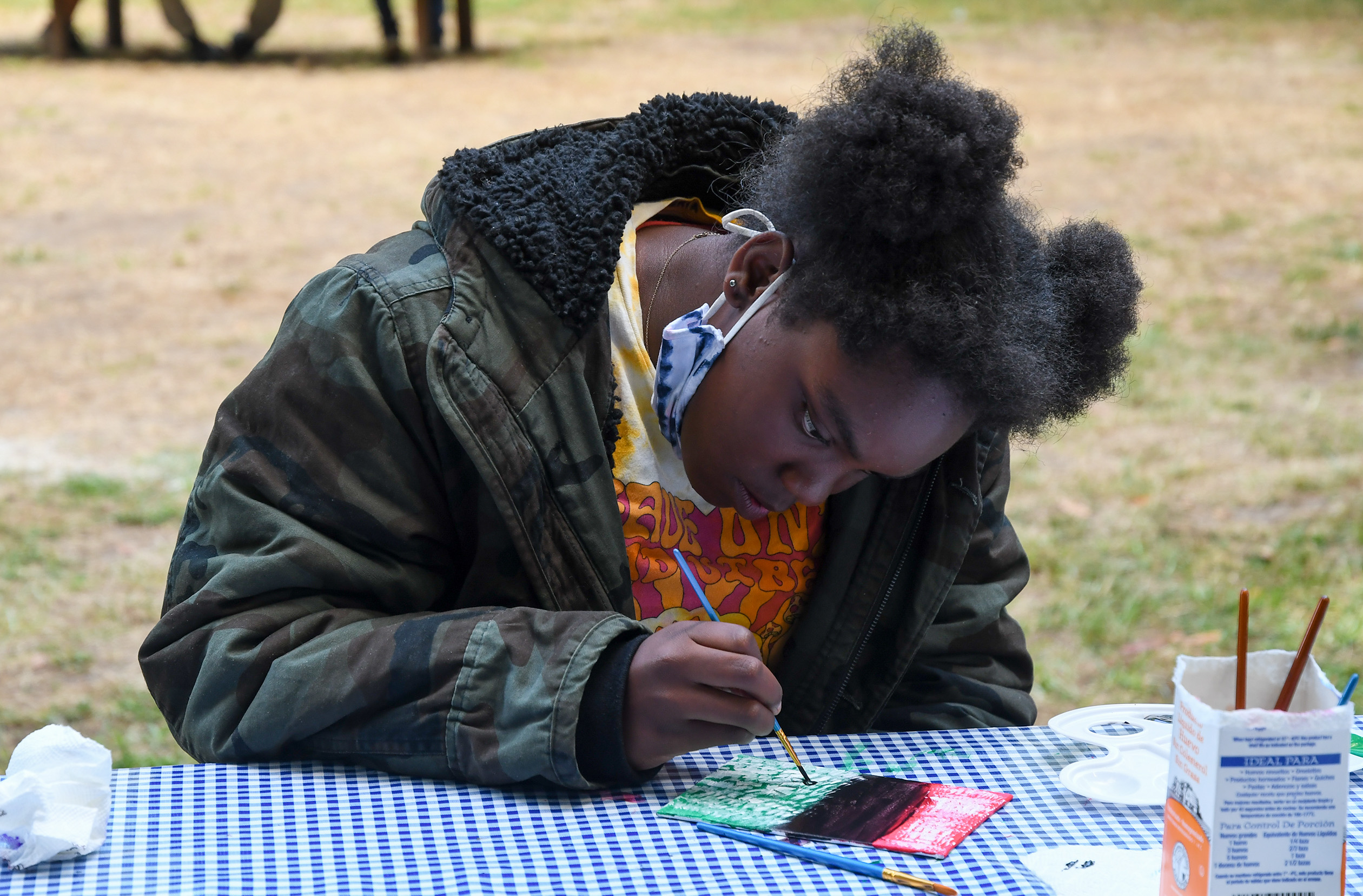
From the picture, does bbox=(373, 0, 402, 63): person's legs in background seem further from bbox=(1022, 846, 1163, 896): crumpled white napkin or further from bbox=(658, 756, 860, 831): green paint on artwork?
bbox=(1022, 846, 1163, 896): crumpled white napkin

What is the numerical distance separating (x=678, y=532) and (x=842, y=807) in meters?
0.50

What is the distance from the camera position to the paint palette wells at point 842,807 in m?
1.32

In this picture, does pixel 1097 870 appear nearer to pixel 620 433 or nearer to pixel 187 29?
pixel 620 433

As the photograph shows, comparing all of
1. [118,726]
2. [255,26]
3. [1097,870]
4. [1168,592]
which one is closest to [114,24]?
[255,26]

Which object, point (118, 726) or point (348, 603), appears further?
point (118, 726)

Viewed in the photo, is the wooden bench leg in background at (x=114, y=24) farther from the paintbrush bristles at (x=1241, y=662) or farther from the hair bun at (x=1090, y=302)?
the paintbrush bristles at (x=1241, y=662)

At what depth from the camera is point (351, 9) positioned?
53.3ft

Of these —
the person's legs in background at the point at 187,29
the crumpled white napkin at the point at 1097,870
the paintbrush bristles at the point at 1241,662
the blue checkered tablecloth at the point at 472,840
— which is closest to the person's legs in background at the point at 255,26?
the person's legs in background at the point at 187,29

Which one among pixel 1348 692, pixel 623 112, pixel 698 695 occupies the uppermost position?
pixel 1348 692

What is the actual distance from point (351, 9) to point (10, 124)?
6.94m

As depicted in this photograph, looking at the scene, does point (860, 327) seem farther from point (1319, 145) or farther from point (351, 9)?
point (351, 9)

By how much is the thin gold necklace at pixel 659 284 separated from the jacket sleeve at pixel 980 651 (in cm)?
47

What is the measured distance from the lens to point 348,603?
1548 mm

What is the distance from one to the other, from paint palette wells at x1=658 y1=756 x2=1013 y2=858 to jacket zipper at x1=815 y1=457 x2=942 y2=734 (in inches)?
15.0
